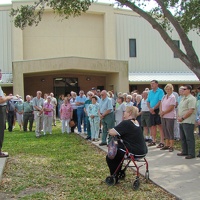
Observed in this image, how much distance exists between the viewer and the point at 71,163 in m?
8.27

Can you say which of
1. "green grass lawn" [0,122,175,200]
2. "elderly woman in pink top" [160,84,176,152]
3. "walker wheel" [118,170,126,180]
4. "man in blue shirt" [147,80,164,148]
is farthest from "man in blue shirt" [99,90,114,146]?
"walker wheel" [118,170,126,180]

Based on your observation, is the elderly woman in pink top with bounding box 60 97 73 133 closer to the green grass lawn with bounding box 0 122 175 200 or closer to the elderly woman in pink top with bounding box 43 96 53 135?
the elderly woman in pink top with bounding box 43 96 53 135

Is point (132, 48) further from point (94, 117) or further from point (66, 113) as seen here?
point (94, 117)

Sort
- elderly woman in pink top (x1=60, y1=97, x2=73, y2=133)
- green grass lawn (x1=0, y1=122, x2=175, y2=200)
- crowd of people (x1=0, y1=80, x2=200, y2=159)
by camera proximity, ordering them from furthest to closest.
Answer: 1. elderly woman in pink top (x1=60, y1=97, x2=73, y2=133)
2. crowd of people (x1=0, y1=80, x2=200, y2=159)
3. green grass lawn (x1=0, y1=122, x2=175, y2=200)

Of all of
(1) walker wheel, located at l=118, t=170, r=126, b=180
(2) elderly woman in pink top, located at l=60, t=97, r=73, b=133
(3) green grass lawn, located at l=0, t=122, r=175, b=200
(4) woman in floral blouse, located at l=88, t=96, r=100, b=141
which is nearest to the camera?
(3) green grass lawn, located at l=0, t=122, r=175, b=200

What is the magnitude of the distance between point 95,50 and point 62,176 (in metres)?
22.8

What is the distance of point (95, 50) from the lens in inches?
1144

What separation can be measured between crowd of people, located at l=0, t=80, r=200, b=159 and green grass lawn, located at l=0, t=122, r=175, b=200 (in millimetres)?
1391

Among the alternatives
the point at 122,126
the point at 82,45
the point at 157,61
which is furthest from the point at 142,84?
the point at 122,126

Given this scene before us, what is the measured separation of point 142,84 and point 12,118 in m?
15.2

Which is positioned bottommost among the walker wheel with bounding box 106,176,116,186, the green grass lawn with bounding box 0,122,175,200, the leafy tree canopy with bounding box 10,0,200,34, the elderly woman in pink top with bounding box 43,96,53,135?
the green grass lawn with bounding box 0,122,175,200

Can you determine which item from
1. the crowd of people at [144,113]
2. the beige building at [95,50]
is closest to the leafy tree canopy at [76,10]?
the crowd of people at [144,113]

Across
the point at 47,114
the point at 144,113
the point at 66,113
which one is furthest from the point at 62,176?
the point at 66,113

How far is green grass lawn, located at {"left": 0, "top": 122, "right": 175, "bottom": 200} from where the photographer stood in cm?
577
